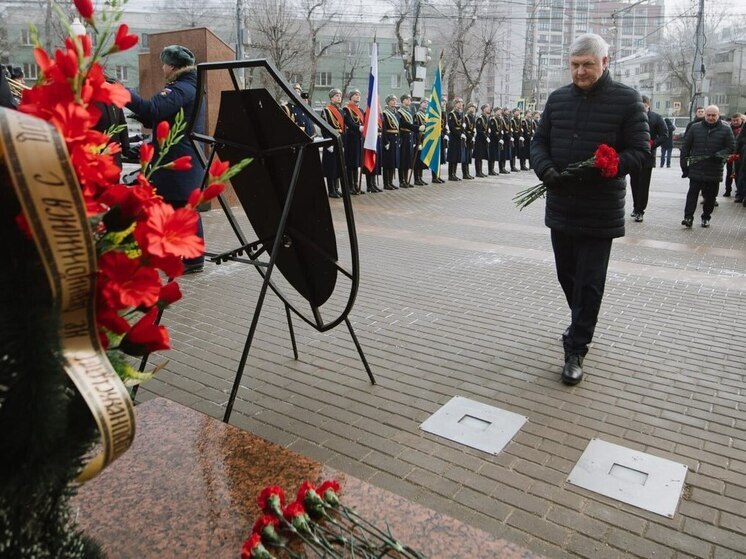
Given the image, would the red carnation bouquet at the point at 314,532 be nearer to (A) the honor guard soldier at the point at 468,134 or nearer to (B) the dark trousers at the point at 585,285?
(B) the dark trousers at the point at 585,285

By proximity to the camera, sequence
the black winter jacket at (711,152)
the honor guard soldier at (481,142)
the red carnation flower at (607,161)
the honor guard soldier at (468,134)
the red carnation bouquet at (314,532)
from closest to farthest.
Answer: the red carnation bouquet at (314,532)
the red carnation flower at (607,161)
the black winter jacket at (711,152)
the honor guard soldier at (468,134)
the honor guard soldier at (481,142)

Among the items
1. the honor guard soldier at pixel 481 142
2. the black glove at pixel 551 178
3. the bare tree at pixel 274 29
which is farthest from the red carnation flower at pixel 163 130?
the bare tree at pixel 274 29

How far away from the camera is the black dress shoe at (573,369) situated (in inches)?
169

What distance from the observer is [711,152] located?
37.0 feet

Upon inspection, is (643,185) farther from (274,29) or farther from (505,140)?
(274,29)

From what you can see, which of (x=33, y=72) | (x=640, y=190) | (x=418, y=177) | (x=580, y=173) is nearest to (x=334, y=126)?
(x=418, y=177)

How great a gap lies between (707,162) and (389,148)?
719 cm

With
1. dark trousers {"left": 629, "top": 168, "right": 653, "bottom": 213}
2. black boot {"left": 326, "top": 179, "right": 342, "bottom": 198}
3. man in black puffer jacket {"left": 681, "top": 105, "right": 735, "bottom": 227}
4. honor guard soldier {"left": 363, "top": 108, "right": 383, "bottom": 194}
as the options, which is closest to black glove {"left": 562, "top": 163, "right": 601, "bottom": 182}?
dark trousers {"left": 629, "top": 168, "right": 653, "bottom": 213}

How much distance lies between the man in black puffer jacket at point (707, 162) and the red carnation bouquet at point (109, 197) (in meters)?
11.2

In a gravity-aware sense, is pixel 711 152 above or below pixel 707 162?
above

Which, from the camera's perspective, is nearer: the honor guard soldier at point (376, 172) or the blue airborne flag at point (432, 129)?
the honor guard soldier at point (376, 172)

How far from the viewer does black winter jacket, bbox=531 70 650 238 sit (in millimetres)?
4160

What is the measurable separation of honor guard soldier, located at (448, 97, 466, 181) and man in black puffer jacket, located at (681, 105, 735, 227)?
26.0 feet

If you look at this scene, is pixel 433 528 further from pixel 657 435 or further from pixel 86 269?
pixel 657 435
